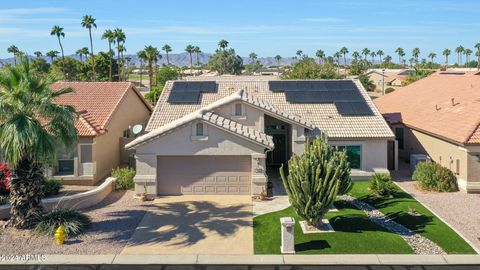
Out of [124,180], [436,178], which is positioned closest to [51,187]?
[124,180]

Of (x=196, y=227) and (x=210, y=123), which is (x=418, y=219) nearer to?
(x=196, y=227)

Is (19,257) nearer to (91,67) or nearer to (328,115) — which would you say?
(328,115)

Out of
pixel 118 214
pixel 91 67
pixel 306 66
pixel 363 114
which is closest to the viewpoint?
pixel 118 214

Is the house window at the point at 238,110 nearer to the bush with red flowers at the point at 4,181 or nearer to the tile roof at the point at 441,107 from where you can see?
the tile roof at the point at 441,107

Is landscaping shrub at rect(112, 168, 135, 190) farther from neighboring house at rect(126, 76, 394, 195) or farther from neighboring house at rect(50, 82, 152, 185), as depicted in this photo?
neighboring house at rect(50, 82, 152, 185)

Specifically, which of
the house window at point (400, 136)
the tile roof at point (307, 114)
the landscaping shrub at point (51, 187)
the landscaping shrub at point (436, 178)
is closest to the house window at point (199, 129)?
the tile roof at point (307, 114)

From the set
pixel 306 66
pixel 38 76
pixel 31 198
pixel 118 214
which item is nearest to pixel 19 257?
pixel 31 198
